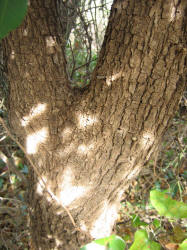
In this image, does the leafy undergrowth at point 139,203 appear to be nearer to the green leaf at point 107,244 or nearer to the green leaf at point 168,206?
the green leaf at point 168,206

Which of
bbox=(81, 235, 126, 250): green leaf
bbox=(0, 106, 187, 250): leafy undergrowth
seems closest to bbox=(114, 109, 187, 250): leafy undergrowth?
bbox=(0, 106, 187, 250): leafy undergrowth

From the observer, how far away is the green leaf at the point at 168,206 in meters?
0.74

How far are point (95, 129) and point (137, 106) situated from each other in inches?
8.9

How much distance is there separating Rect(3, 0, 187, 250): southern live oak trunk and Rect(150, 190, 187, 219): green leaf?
24 cm

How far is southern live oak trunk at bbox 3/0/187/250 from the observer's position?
0.74 meters

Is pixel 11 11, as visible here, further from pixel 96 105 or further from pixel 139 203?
Result: pixel 139 203

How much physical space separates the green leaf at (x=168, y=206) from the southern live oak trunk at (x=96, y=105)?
0.80 feet

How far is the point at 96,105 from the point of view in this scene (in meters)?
0.90

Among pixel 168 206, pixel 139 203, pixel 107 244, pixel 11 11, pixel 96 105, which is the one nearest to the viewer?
pixel 11 11

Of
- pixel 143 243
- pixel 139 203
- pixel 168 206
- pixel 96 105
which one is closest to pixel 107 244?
pixel 143 243

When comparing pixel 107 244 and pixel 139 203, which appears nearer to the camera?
pixel 107 244

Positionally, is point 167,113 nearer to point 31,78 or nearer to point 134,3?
point 134,3

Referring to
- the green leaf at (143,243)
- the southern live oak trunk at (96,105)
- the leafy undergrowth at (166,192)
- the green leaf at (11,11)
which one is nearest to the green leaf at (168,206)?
the leafy undergrowth at (166,192)

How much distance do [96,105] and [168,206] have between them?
51 cm
